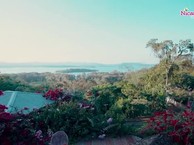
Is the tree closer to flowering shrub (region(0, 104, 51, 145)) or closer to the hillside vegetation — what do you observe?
the hillside vegetation

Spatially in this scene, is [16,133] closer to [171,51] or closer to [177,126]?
[177,126]

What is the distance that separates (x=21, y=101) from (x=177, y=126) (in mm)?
4373

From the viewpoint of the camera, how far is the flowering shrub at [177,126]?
5.09m

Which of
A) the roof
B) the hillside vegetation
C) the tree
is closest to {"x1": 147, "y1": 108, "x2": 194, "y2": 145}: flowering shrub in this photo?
the hillside vegetation

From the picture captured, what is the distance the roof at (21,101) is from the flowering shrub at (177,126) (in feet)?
10.8

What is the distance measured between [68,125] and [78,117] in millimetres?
336

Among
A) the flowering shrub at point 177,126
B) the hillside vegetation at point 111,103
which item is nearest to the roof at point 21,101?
the hillside vegetation at point 111,103

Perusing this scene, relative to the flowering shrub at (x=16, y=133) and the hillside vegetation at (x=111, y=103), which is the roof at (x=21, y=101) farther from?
the flowering shrub at (x=16, y=133)

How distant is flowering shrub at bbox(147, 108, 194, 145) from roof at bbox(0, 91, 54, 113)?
3.28 meters

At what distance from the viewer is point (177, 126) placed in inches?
212

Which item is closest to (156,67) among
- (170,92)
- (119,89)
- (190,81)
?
(190,81)

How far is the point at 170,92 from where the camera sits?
1190cm

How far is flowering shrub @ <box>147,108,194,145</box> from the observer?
200 inches

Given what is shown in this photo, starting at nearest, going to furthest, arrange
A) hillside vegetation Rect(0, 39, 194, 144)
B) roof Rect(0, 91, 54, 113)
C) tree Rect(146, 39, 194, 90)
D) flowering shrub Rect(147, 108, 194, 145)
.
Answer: flowering shrub Rect(147, 108, 194, 145) → hillside vegetation Rect(0, 39, 194, 144) → roof Rect(0, 91, 54, 113) → tree Rect(146, 39, 194, 90)
